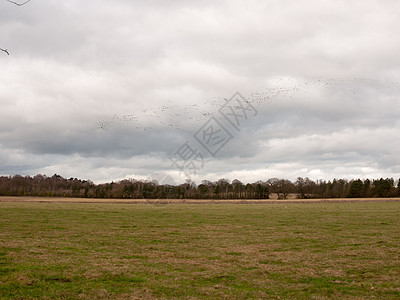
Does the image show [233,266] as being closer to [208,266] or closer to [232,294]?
[208,266]

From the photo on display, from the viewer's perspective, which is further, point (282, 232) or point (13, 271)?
point (282, 232)

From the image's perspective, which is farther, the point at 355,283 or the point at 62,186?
the point at 62,186

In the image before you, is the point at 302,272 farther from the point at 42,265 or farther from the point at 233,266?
the point at 42,265

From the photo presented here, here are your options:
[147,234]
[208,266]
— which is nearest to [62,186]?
[147,234]

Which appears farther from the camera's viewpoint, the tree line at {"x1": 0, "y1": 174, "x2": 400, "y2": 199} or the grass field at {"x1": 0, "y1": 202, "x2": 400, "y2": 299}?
the tree line at {"x1": 0, "y1": 174, "x2": 400, "y2": 199}

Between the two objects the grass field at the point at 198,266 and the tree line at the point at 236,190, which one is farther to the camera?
the tree line at the point at 236,190

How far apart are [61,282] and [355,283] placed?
1029cm

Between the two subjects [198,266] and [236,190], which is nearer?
[198,266]

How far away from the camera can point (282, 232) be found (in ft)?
91.2

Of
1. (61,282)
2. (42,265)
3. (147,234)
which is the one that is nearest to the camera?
(61,282)

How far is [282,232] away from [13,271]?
20.0 meters

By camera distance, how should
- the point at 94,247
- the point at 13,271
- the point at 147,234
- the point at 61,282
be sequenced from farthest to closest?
1. the point at 147,234
2. the point at 94,247
3. the point at 13,271
4. the point at 61,282

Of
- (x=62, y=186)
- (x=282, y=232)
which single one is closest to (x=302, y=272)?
(x=282, y=232)

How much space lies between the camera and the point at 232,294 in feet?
36.1
